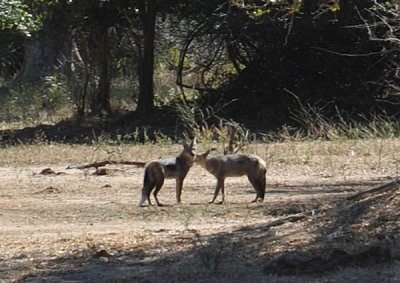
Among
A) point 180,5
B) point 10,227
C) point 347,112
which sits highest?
point 180,5

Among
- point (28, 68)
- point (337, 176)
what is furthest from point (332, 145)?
point (28, 68)

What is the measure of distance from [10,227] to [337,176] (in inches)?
199

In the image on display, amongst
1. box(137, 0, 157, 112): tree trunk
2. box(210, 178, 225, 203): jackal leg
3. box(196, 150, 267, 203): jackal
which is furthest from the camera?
box(137, 0, 157, 112): tree trunk

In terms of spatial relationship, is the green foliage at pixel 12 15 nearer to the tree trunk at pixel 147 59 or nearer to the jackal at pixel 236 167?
the tree trunk at pixel 147 59

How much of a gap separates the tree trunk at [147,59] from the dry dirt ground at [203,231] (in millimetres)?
7909

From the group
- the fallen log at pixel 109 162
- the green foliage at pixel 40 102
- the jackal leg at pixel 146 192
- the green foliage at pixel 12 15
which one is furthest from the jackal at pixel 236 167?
the green foliage at pixel 40 102

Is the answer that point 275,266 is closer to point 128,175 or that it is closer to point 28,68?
point 128,175

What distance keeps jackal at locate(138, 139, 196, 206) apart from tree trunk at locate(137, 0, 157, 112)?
9.30m

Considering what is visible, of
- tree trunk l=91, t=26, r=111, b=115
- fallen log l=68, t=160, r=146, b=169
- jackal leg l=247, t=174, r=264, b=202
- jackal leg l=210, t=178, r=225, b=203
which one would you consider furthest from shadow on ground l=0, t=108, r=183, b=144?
jackal leg l=247, t=174, r=264, b=202

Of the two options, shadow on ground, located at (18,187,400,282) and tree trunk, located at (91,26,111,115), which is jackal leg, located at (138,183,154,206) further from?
tree trunk, located at (91,26,111,115)

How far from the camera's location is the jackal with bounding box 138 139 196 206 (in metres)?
10.9

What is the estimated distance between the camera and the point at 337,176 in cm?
1308

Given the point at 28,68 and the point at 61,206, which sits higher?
the point at 28,68

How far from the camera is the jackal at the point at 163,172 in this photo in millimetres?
10938
